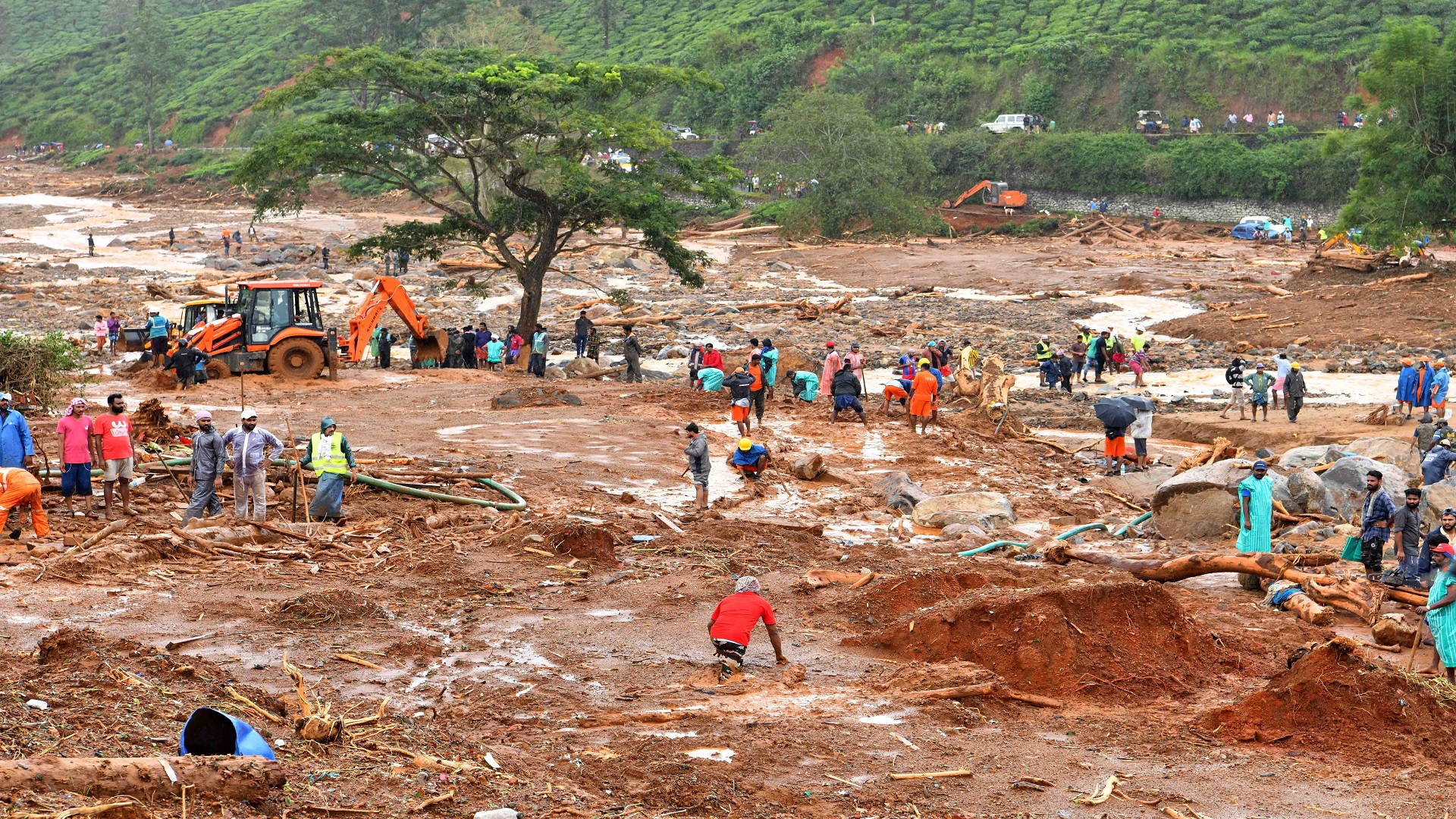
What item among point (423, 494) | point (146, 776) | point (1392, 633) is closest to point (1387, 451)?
point (1392, 633)

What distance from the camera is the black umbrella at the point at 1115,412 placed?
18.4m

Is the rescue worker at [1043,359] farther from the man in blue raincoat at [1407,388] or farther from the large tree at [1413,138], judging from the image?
the large tree at [1413,138]

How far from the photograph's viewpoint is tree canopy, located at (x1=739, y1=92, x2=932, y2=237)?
52375 millimetres

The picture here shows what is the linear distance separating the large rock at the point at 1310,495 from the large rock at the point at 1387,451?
183cm

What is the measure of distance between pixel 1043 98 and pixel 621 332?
4105 cm

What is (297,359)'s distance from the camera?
24.0m

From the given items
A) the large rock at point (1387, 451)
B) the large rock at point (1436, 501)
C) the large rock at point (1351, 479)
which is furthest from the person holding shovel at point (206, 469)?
the large rock at point (1387, 451)

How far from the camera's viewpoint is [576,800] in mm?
7215

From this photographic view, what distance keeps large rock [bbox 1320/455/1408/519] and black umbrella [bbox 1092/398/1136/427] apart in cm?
295

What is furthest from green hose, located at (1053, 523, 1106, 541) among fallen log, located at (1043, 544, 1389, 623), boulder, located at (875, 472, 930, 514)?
boulder, located at (875, 472, 930, 514)

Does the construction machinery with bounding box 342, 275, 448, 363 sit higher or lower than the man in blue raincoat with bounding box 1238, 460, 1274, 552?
higher

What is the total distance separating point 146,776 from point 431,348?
864 inches

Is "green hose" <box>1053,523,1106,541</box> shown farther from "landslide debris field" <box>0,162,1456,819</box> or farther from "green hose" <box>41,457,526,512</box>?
"green hose" <box>41,457,526,512</box>

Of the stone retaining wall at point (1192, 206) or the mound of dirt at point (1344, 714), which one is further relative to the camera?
the stone retaining wall at point (1192, 206)
